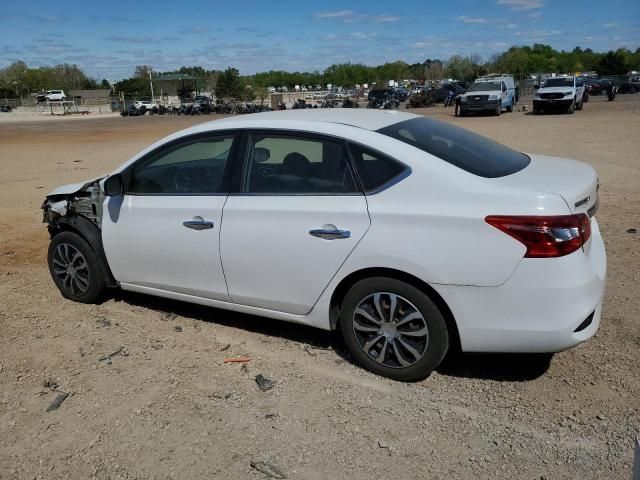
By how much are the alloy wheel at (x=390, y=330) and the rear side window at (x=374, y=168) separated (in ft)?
2.25

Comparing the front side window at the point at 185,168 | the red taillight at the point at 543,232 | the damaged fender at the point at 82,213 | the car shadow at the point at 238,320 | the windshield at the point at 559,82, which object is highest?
the windshield at the point at 559,82

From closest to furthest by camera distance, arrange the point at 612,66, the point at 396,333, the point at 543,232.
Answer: the point at 543,232 < the point at 396,333 < the point at 612,66

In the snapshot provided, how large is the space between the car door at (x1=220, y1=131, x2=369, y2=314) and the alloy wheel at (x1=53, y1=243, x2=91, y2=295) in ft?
5.52

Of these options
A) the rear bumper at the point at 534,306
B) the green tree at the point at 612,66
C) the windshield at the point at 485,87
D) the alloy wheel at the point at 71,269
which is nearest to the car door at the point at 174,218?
the alloy wheel at the point at 71,269

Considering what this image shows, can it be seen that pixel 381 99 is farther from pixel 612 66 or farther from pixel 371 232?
pixel 612 66

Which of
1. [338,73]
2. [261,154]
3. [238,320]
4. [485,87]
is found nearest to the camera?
[261,154]

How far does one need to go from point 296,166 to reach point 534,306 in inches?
70.2

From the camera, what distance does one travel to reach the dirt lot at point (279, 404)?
3029 millimetres

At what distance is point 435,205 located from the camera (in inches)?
133

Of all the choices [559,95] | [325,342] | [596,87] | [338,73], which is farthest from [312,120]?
[338,73]

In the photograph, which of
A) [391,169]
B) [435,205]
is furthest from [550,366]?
[391,169]

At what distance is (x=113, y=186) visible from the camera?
4.57 meters

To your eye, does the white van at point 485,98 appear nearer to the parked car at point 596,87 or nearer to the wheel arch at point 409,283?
the parked car at point 596,87

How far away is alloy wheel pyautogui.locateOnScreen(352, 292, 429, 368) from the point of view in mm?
3535
